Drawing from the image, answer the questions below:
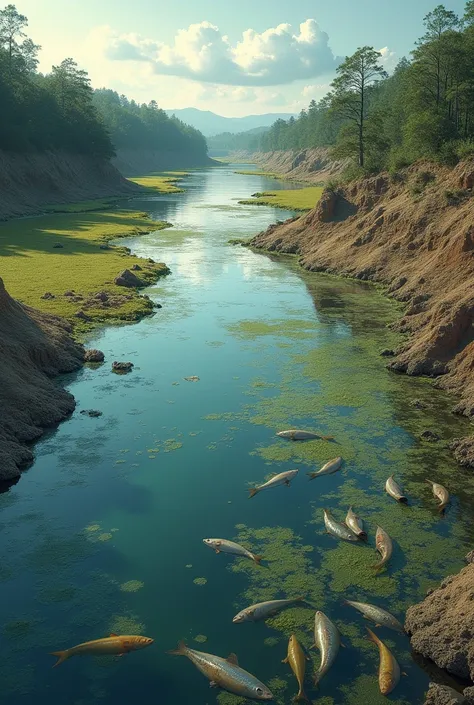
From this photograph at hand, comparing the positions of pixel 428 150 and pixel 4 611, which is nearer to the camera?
pixel 4 611

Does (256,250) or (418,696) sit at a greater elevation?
→ (256,250)

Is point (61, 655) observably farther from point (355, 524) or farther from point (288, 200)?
point (288, 200)

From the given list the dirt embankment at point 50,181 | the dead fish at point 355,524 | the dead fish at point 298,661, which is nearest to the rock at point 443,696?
the dead fish at point 298,661

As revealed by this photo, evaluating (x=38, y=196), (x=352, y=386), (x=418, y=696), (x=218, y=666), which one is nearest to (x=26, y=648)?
(x=218, y=666)

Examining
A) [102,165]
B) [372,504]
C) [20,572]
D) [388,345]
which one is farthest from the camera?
[102,165]

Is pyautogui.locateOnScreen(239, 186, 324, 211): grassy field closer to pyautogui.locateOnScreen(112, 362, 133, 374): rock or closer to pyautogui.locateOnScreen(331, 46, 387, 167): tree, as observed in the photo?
pyautogui.locateOnScreen(331, 46, 387, 167): tree

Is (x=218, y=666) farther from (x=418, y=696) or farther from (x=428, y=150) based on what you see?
(x=428, y=150)

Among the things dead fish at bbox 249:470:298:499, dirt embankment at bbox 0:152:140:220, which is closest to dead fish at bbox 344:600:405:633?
dead fish at bbox 249:470:298:499
